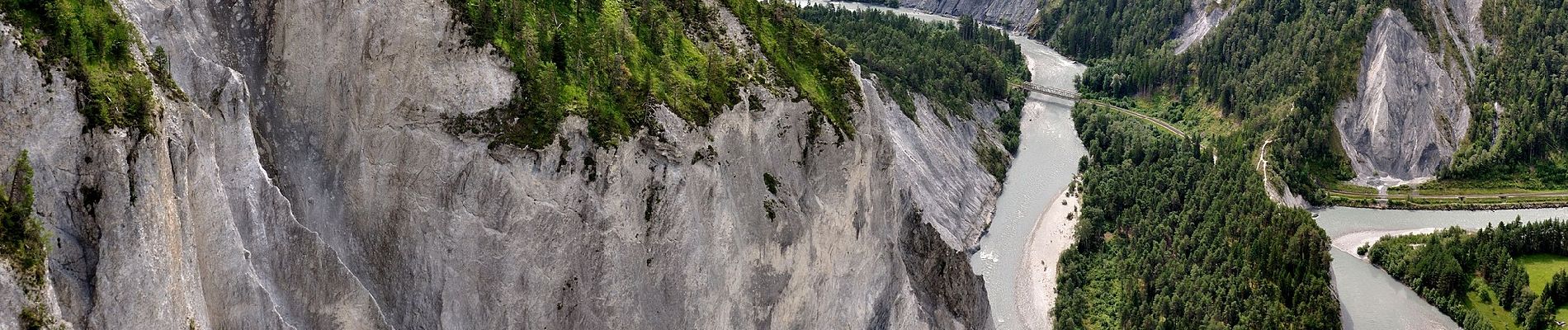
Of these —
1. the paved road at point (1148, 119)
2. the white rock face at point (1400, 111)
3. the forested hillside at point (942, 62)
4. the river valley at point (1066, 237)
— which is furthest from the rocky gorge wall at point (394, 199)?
the white rock face at point (1400, 111)

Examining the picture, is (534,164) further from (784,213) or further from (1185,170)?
(1185,170)

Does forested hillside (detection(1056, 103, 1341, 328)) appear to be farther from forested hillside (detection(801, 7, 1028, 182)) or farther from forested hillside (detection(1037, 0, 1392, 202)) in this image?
forested hillside (detection(1037, 0, 1392, 202))

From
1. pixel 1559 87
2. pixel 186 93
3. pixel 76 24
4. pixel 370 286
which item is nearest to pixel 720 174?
pixel 370 286

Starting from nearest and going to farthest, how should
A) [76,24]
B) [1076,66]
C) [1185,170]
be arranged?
1. [76,24]
2. [1185,170]
3. [1076,66]

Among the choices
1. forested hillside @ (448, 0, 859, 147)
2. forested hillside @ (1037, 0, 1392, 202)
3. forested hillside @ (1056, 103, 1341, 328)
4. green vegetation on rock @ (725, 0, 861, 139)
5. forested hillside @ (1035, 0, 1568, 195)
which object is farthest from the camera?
forested hillside @ (1037, 0, 1392, 202)

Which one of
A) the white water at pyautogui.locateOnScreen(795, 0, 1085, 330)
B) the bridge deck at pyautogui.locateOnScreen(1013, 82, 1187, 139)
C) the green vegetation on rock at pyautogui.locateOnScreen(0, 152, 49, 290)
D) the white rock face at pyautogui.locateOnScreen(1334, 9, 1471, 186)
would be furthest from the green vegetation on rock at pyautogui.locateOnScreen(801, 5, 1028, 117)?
the green vegetation on rock at pyautogui.locateOnScreen(0, 152, 49, 290)

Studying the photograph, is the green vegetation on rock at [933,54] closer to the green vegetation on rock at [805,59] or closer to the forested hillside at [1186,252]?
the forested hillside at [1186,252]
